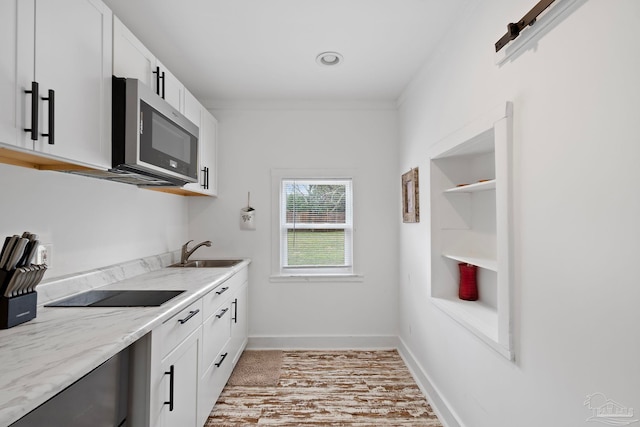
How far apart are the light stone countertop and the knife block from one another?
2 cm

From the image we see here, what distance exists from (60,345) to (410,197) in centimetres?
250

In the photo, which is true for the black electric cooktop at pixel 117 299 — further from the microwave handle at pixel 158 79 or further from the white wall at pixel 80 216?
the microwave handle at pixel 158 79

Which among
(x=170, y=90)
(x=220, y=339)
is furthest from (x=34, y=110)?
(x=220, y=339)

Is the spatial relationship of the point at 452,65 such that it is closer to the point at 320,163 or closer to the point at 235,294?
the point at 320,163

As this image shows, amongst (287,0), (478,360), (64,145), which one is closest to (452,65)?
(287,0)

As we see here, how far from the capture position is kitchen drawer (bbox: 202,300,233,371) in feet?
6.61

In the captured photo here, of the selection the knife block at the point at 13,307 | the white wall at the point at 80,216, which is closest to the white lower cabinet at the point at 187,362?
the knife block at the point at 13,307

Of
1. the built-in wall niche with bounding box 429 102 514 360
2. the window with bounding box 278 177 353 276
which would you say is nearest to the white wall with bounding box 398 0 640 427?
the built-in wall niche with bounding box 429 102 514 360

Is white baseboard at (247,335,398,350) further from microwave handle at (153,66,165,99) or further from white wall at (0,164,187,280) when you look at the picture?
microwave handle at (153,66,165,99)

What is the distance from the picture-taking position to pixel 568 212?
1.12m

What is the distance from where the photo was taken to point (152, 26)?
2.10 metres

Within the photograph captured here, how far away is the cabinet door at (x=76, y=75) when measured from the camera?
117 cm

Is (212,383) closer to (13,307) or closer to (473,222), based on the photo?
(13,307)

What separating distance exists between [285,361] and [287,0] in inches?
113
